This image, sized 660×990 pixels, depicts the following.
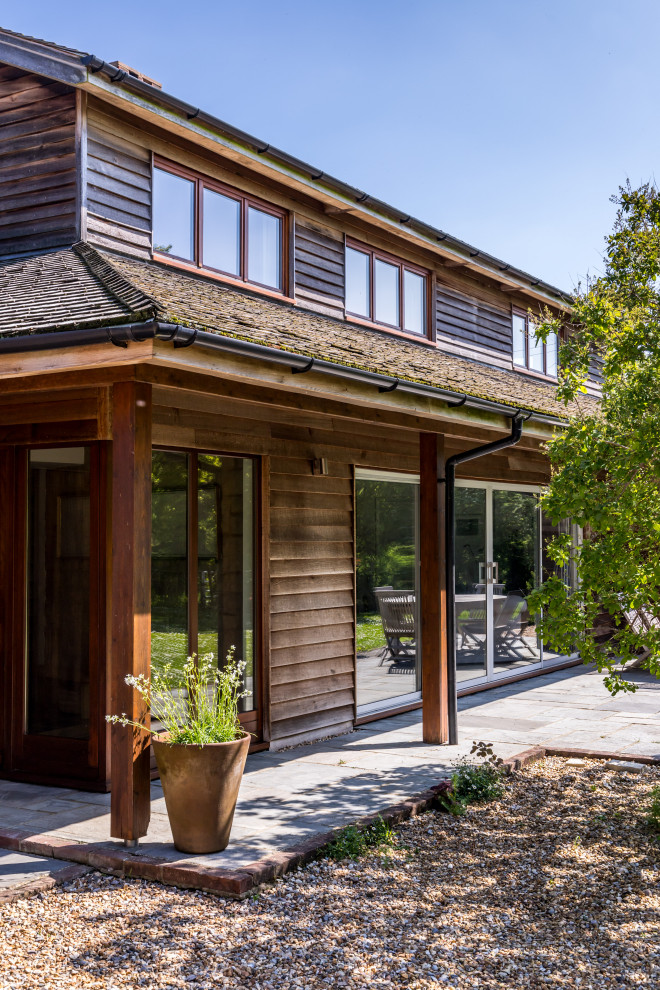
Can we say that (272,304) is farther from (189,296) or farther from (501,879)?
(501,879)

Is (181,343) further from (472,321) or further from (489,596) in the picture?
(472,321)

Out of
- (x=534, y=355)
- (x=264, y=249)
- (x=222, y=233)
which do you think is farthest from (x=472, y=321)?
(x=222, y=233)

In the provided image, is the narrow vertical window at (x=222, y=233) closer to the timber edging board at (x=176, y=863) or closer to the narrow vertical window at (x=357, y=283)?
the narrow vertical window at (x=357, y=283)

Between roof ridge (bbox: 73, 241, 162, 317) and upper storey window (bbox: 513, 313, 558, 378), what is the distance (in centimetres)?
862

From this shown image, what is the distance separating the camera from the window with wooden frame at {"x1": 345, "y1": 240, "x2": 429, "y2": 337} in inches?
432

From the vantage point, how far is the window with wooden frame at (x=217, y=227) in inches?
332

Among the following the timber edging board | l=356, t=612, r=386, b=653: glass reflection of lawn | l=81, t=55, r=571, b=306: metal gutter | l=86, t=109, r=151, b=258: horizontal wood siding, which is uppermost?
l=81, t=55, r=571, b=306: metal gutter

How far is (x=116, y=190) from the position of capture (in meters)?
7.88

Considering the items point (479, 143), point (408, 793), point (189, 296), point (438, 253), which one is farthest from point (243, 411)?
point (479, 143)

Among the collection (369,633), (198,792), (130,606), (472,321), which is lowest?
(198,792)

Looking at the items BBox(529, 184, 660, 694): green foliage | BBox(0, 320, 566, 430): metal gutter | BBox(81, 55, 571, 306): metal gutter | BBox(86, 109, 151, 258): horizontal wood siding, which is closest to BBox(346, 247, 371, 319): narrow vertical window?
BBox(81, 55, 571, 306): metal gutter

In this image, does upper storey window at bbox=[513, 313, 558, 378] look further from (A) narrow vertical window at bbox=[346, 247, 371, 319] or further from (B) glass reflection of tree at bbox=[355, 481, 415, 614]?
(B) glass reflection of tree at bbox=[355, 481, 415, 614]

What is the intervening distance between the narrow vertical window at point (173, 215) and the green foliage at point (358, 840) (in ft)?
17.5

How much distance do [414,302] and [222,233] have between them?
3791 millimetres
